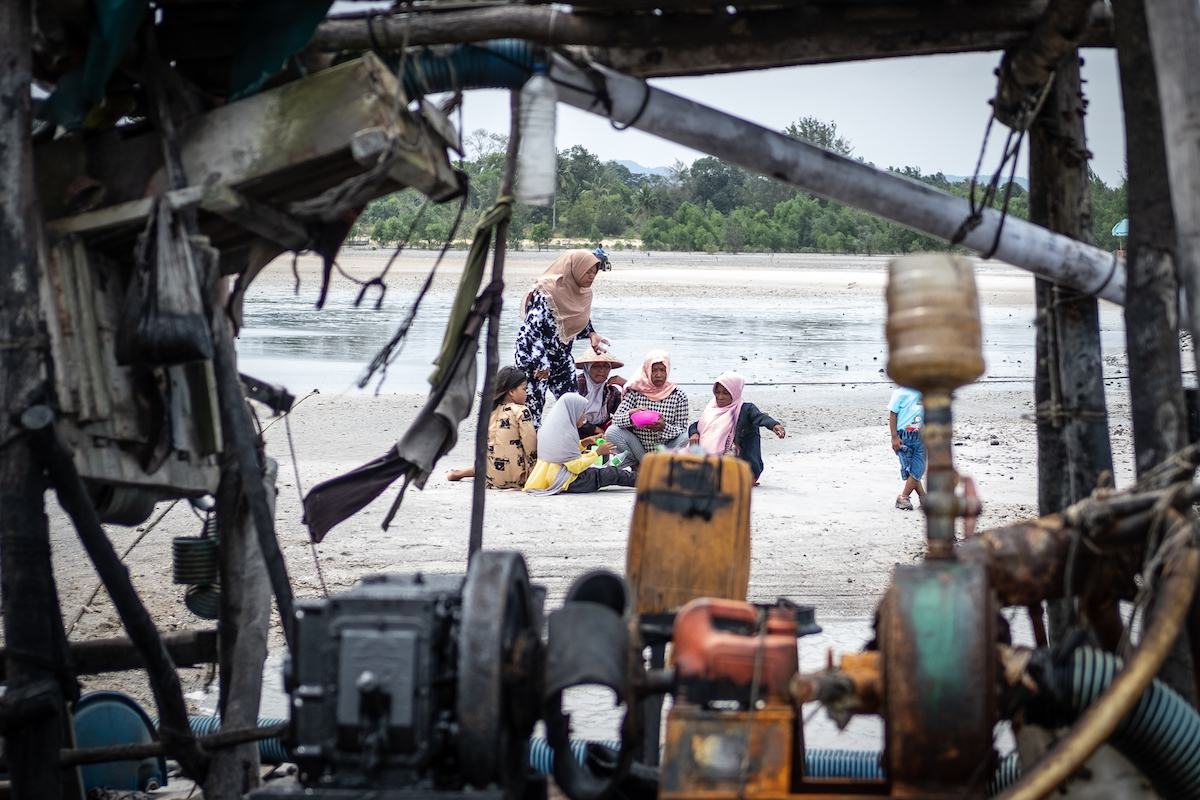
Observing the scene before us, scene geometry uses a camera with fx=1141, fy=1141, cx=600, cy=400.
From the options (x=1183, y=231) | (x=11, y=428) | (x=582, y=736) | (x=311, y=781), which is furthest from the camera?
(x=582, y=736)

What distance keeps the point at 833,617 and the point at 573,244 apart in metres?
56.6

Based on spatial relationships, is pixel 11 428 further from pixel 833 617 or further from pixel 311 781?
pixel 833 617

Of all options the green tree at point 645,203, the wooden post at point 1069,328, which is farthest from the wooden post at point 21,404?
the green tree at point 645,203

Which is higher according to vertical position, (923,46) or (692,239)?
(692,239)

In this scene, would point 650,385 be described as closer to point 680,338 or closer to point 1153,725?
point 1153,725

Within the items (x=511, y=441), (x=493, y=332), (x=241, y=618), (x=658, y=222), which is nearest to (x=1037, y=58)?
(x=493, y=332)

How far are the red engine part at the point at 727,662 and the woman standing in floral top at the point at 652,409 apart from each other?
7.72 meters

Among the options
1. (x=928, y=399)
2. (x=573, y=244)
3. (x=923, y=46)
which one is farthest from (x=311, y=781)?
(x=573, y=244)

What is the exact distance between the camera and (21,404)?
Result: 3.35 metres

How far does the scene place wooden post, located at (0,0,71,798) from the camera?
3.35 meters

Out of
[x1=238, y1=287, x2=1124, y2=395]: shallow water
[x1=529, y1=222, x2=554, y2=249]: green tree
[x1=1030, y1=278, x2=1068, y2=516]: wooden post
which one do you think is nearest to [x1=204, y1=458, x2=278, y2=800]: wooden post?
[x1=1030, y1=278, x2=1068, y2=516]: wooden post

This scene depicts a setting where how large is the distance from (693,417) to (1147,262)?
35.2 ft

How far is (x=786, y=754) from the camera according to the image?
8.71 ft

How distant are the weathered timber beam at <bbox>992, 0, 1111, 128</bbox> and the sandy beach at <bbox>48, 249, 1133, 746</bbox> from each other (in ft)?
8.78
